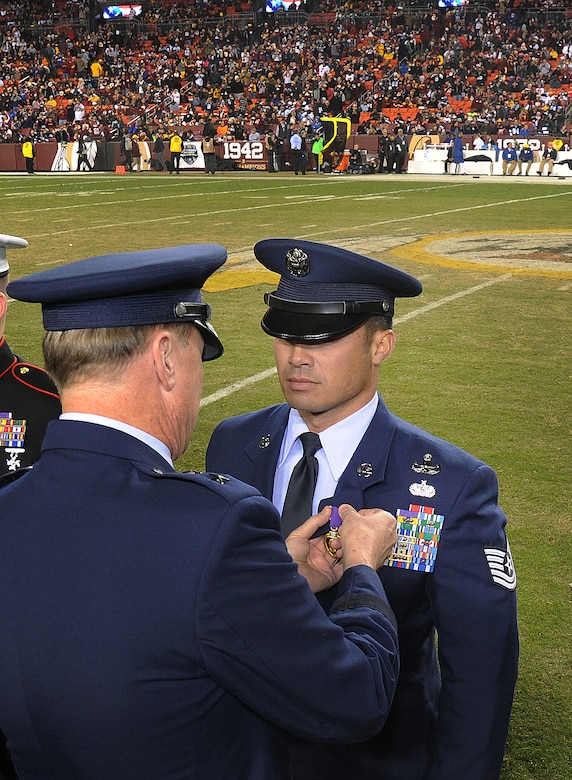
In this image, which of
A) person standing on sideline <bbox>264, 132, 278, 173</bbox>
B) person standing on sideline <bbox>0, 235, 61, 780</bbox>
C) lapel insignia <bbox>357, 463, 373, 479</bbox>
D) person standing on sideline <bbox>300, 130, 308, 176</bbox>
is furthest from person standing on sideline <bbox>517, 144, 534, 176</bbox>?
lapel insignia <bbox>357, 463, 373, 479</bbox>

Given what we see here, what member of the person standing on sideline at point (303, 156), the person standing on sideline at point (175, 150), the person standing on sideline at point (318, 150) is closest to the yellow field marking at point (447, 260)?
the person standing on sideline at point (303, 156)

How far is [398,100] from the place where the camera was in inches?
1715

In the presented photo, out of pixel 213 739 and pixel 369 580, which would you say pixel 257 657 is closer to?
pixel 213 739

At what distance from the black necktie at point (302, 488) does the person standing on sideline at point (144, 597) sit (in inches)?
27.0

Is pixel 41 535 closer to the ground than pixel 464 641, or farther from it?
farther from it

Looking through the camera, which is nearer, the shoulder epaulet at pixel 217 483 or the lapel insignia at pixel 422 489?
the shoulder epaulet at pixel 217 483

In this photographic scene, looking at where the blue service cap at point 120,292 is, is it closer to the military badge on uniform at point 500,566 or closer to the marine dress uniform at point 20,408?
the military badge on uniform at point 500,566

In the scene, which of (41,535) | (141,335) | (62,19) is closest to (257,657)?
(41,535)

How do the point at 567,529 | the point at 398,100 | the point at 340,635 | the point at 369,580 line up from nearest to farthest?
the point at 340,635, the point at 369,580, the point at 567,529, the point at 398,100

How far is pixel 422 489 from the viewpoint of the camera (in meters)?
2.42

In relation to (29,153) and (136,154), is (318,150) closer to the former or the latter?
(136,154)

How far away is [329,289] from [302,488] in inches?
21.1

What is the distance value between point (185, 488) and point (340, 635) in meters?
0.37

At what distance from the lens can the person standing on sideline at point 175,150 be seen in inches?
1486
